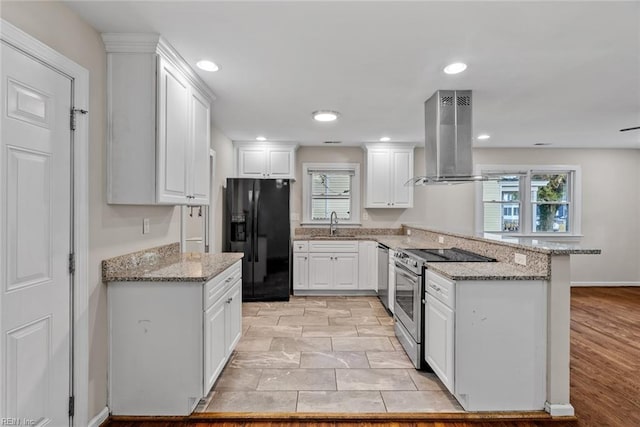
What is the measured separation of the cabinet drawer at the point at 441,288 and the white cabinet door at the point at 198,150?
197 centimetres

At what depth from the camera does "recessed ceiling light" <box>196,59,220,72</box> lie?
2.48 metres

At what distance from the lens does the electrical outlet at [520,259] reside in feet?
7.87

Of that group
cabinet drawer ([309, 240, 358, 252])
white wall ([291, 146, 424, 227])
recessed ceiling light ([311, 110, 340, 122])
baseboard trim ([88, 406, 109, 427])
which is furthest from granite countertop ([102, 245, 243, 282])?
white wall ([291, 146, 424, 227])

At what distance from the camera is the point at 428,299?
8.59ft

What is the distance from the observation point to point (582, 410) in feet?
7.38

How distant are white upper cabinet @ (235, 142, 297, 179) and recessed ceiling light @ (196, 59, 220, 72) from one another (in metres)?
2.71

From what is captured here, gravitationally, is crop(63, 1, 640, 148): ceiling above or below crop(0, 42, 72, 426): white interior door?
above

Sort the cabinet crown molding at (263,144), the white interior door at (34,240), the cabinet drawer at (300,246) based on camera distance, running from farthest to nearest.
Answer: the cabinet crown molding at (263,144) < the cabinet drawer at (300,246) < the white interior door at (34,240)

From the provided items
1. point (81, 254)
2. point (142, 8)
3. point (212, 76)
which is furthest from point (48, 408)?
point (212, 76)

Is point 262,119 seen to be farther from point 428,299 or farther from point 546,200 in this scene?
point 546,200

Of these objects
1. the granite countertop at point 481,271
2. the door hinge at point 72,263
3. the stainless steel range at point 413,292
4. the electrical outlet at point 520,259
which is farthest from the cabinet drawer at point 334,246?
the door hinge at point 72,263

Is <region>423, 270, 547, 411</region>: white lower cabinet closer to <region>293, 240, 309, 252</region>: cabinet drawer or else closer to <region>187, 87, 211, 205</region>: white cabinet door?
<region>187, 87, 211, 205</region>: white cabinet door

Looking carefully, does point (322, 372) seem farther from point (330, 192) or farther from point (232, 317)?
point (330, 192)

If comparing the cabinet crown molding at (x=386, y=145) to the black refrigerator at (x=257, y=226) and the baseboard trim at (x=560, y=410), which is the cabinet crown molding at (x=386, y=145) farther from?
the baseboard trim at (x=560, y=410)
